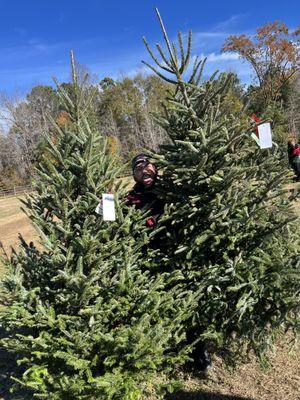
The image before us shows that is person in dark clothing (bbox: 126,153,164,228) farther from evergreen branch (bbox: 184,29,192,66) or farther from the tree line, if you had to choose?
the tree line

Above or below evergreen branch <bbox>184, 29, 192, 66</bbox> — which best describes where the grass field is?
below

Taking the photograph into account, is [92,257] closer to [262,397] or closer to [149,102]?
[262,397]

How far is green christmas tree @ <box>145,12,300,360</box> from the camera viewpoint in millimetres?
3750

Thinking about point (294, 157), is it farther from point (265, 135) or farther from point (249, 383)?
point (249, 383)

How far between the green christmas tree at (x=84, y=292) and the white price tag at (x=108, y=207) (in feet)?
0.33

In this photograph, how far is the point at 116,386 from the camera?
10.0 ft

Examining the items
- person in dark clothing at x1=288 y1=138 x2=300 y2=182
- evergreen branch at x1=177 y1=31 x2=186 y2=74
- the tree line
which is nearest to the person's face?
evergreen branch at x1=177 y1=31 x2=186 y2=74

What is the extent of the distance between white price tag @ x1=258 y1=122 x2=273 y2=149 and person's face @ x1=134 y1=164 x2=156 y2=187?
105 cm

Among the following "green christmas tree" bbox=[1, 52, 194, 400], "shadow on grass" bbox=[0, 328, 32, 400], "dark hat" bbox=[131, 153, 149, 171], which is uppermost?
"dark hat" bbox=[131, 153, 149, 171]

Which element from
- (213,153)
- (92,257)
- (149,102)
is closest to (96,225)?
(92,257)

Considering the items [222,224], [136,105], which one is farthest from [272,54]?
[222,224]

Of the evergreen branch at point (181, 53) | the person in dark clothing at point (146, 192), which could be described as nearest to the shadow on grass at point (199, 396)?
the person in dark clothing at point (146, 192)

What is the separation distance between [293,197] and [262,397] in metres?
1.99

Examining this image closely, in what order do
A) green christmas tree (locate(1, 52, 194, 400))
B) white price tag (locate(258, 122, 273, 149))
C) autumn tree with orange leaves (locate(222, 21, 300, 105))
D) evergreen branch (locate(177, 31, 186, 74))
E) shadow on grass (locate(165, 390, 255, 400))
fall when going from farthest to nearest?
autumn tree with orange leaves (locate(222, 21, 300, 105)), shadow on grass (locate(165, 390, 255, 400)), white price tag (locate(258, 122, 273, 149)), evergreen branch (locate(177, 31, 186, 74)), green christmas tree (locate(1, 52, 194, 400))
